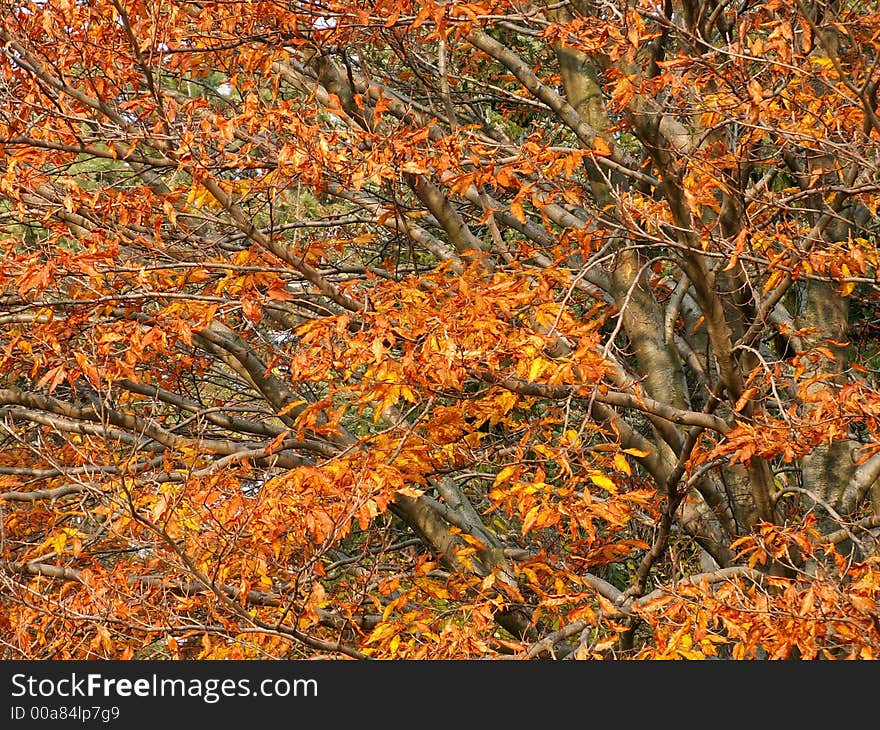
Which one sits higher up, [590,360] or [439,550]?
[590,360]

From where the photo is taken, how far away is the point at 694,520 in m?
6.76

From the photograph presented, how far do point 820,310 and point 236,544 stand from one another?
4.37 metres

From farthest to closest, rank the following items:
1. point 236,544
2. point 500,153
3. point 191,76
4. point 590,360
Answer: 1. point 191,76
2. point 500,153
3. point 236,544
4. point 590,360

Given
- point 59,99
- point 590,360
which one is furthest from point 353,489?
point 59,99

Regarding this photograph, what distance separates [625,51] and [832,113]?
114 centimetres

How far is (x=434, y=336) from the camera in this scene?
481cm

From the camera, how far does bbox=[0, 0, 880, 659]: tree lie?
16.2ft

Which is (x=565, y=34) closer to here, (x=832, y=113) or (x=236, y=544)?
(x=832, y=113)

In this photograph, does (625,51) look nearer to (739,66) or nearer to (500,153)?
(739,66)

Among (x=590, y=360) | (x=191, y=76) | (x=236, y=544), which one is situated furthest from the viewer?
(x=191, y=76)

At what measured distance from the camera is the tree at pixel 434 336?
493cm

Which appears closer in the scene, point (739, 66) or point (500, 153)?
point (739, 66)

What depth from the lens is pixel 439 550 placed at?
698 centimetres

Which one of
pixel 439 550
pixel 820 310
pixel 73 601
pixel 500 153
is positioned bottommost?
pixel 439 550
